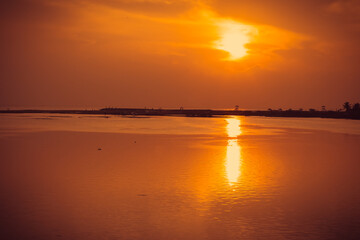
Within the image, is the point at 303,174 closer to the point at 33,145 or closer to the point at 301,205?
the point at 301,205

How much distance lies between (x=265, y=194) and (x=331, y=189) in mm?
3375

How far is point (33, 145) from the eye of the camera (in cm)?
3562

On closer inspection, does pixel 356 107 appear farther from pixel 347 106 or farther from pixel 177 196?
pixel 177 196

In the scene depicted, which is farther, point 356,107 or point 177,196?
point 356,107

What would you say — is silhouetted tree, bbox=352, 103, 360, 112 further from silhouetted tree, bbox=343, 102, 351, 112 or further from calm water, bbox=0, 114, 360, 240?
calm water, bbox=0, 114, 360, 240

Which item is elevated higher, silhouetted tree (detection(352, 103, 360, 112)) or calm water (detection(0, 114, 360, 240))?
silhouetted tree (detection(352, 103, 360, 112))

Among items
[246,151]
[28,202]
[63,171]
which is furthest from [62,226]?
[246,151]

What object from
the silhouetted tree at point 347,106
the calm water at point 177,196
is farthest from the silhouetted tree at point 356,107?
the calm water at point 177,196

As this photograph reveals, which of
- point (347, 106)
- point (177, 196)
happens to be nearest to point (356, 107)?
point (347, 106)

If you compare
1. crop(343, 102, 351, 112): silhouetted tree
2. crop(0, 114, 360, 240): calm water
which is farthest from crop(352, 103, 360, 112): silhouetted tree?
crop(0, 114, 360, 240): calm water

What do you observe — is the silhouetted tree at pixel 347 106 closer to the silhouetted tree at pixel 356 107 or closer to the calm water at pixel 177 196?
the silhouetted tree at pixel 356 107

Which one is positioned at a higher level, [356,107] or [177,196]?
[356,107]

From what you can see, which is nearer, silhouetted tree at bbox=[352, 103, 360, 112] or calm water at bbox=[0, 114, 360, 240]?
calm water at bbox=[0, 114, 360, 240]

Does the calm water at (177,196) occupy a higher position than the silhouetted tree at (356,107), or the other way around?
the silhouetted tree at (356,107)
